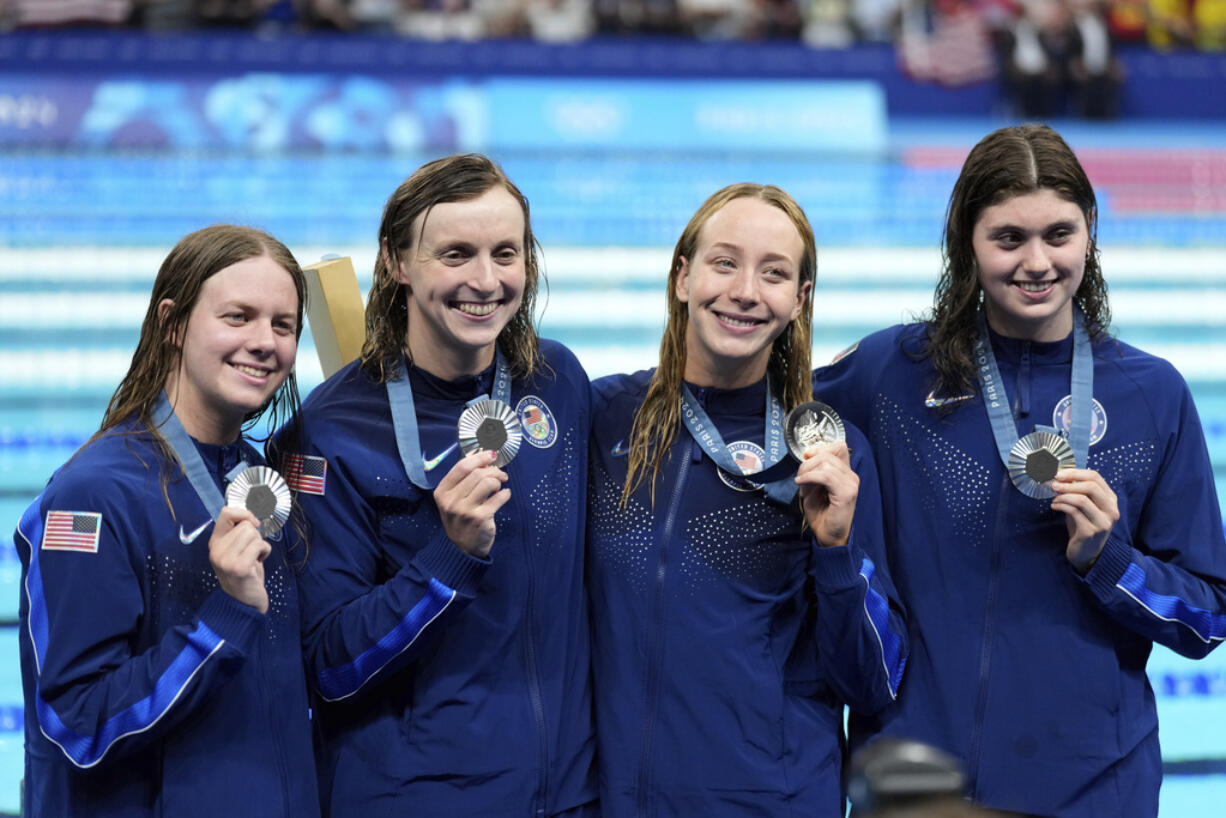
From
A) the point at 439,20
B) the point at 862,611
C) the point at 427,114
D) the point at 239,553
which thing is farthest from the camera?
the point at 439,20

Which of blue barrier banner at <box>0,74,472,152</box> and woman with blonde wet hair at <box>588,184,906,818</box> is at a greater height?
blue barrier banner at <box>0,74,472,152</box>

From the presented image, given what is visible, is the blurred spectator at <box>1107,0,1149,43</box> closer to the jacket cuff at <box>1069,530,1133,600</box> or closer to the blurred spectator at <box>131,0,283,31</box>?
the blurred spectator at <box>131,0,283,31</box>

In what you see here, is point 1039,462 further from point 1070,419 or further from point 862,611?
point 862,611

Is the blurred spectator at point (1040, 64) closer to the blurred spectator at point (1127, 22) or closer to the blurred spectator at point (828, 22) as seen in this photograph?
the blurred spectator at point (1127, 22)

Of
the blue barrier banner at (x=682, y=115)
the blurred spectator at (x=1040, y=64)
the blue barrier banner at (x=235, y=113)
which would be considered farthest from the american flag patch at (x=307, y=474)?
the blurred spectator at (x=1040, y=64)

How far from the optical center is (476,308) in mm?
2123

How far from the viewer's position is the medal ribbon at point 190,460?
6.42 feet

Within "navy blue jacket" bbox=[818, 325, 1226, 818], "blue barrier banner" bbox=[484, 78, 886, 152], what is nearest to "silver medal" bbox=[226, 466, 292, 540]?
"navy blue jacket" bbox=[818, 325, 1226, 818]

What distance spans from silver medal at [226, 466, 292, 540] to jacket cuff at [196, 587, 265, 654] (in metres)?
0.12

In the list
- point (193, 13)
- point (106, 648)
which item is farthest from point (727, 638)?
point (193, 13)

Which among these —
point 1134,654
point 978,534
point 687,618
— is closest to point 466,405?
point 687,618

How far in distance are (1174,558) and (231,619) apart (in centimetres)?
146

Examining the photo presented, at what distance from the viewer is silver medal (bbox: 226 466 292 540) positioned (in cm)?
191

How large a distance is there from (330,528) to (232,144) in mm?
8785
